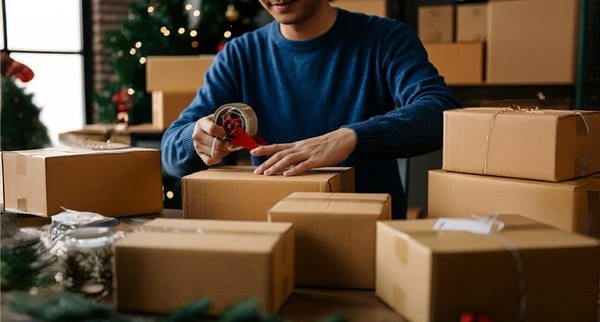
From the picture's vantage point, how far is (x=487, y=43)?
3.80 meters

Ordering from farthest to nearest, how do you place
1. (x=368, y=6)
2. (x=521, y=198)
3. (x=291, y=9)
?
1. (x=368, y=6)
2. (x=291, y=9)
3. (x=521, y=198)

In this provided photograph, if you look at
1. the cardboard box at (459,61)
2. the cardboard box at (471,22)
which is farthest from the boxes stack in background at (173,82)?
the cardboard box at (471,22)

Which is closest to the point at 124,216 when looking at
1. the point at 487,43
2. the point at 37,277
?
the point at 37,277

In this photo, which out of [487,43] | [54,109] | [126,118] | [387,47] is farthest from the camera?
[54,109]

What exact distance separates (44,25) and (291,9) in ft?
10.6

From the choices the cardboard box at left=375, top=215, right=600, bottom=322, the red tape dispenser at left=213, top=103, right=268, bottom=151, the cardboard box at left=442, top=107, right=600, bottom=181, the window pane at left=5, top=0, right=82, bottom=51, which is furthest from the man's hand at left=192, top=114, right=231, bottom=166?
the window pane at left=5, top=0, right=82, bottom=51

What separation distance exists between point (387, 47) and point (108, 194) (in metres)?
0.89

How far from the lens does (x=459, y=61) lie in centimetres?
385

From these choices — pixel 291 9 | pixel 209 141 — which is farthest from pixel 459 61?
pixel 209 141

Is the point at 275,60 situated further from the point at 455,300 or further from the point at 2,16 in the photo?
the point at 2,16

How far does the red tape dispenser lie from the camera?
5.17 ft

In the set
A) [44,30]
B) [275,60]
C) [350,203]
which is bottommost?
[350,203]

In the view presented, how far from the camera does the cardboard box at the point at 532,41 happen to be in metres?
3.60

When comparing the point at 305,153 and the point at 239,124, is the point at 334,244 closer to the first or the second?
the point at 305,153
